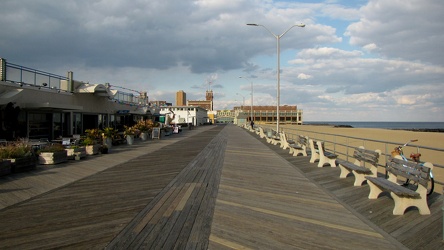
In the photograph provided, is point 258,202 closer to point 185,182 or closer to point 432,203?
point 185,182

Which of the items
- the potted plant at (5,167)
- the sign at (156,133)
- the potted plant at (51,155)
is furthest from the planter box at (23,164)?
the sign at (156,133)

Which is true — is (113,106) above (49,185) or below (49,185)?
above

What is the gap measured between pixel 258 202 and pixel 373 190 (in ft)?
7.50

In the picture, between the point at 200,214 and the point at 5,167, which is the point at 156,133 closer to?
the point at 5,167

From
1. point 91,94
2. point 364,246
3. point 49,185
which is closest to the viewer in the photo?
point 364,246

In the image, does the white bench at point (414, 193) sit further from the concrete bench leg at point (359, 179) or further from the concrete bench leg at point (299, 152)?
the concrete bench leg at point (299, 152)

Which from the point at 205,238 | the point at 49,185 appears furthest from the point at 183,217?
the point at 49,185

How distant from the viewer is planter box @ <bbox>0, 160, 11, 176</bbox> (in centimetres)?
910

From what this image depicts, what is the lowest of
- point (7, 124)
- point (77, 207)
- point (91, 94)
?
point (77, 207)

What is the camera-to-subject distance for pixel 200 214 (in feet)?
18.4

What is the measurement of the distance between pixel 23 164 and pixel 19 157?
0.81 feet

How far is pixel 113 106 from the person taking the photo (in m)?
27.0

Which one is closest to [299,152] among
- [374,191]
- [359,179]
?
[359,179]

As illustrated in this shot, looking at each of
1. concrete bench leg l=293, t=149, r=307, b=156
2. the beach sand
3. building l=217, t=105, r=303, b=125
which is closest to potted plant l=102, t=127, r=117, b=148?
concrete bench leg l=293, t=149, r=307, b=156
